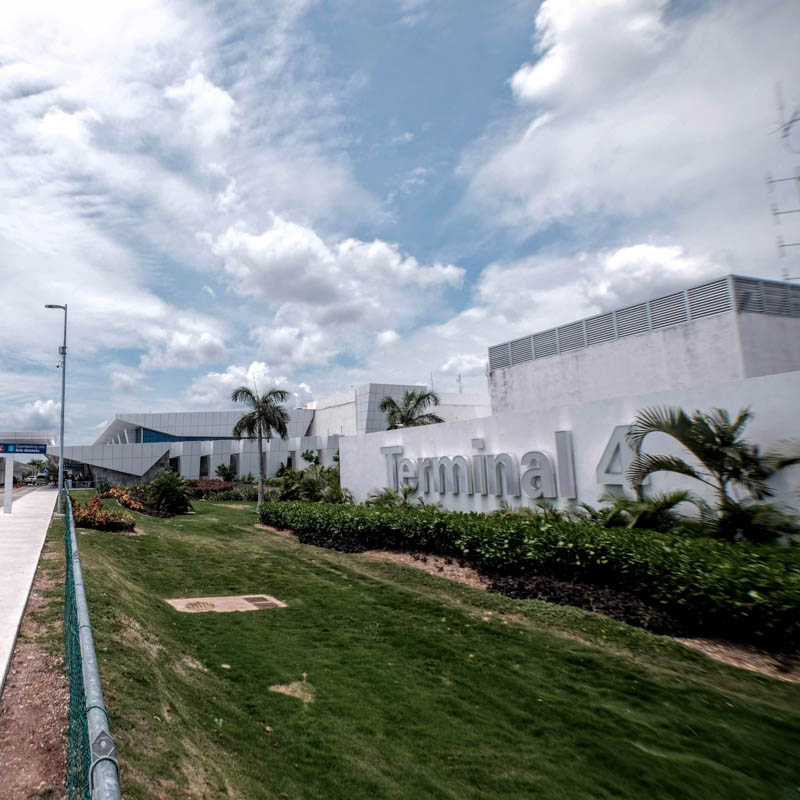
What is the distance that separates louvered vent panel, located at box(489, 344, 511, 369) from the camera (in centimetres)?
1841

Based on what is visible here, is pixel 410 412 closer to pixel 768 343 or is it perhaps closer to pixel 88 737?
pixel 768 343

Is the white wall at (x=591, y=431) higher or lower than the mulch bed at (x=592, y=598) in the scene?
higher

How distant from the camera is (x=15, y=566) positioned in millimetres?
9531

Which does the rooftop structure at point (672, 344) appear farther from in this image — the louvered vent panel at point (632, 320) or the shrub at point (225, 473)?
the shrub at point (225, 473)

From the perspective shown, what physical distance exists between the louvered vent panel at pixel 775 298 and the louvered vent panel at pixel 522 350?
6.37 m

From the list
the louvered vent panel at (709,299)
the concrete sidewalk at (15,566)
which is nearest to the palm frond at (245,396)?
the concrete sidewalk at (15,566)

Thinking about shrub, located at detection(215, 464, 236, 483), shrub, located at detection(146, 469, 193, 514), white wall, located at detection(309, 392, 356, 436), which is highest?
white wall, located at detection(309, 392, 356, 436)

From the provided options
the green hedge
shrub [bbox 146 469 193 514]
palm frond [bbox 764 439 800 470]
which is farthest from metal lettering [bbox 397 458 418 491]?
shrub [bbox 146 469 193 514]

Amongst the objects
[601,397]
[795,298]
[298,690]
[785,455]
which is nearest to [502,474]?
[601,397]

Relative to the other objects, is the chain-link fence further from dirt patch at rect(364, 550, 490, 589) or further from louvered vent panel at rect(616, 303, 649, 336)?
louvered vent panel at rect(616, 303, 649, 336)

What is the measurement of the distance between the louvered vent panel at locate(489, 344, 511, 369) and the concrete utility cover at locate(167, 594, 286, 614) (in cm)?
1144

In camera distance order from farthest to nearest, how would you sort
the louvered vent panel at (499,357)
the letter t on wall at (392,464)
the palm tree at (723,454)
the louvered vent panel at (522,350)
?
the letter t on wall at (392,464), the louvered vent panel at (499,357), the louvered vent panel at (522,350), the palm tree at (723,454)

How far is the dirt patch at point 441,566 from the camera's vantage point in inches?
408

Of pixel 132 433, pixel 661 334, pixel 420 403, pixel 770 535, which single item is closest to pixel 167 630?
pixel 770 535
